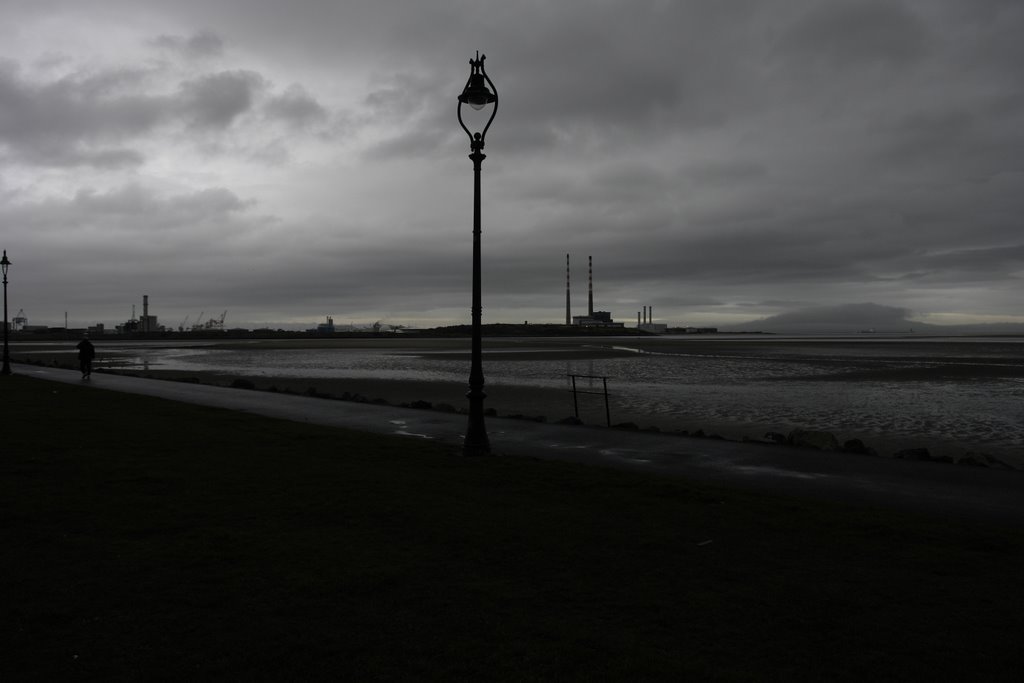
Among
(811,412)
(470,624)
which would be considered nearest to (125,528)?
(470,624)

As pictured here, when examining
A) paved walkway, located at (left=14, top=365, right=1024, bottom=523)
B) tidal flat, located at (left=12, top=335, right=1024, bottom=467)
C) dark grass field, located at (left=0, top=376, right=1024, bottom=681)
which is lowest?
tidal flat, located at (left=12, top=335, right=1024, bottom=467)

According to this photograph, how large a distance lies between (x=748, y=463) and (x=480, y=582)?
6497 mm

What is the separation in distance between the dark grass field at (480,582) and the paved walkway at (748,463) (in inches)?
A: 39.8

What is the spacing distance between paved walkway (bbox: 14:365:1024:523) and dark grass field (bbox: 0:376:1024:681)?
1.01 m

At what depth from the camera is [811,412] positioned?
2030cm

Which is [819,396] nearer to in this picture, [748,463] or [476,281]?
[748,463]

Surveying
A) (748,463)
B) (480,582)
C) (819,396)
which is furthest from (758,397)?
(480,582)

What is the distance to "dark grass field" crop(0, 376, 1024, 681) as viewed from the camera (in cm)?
379

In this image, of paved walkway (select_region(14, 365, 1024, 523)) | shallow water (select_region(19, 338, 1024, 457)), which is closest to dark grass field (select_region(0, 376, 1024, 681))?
paved walkway (select_region(14, 365, 1024, 523))

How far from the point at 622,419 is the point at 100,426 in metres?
12.0

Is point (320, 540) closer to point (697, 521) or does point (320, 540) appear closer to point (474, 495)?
point (474, 495)

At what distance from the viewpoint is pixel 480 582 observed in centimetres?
493

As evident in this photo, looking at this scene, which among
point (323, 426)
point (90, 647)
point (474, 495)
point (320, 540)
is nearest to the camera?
point (90, 647)

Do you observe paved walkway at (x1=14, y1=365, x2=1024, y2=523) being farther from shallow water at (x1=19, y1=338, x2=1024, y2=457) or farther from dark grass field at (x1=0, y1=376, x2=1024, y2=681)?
shallow water at (x1=19, y1=338, x2=1024, y2=457)
